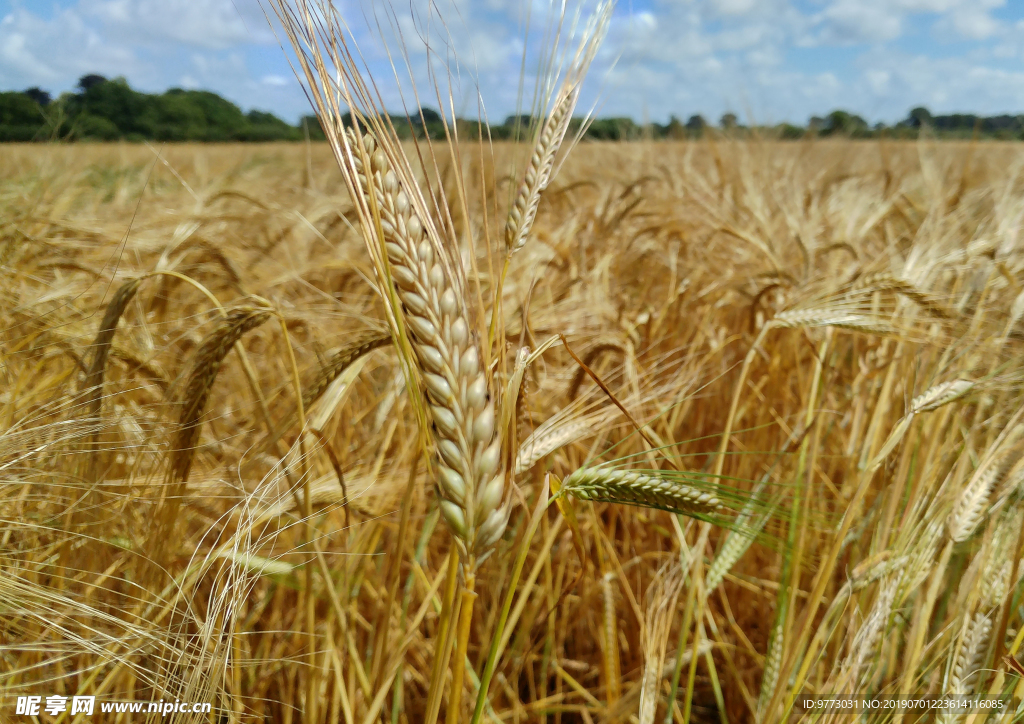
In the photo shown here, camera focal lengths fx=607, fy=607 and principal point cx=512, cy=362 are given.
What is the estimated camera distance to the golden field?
74 cm

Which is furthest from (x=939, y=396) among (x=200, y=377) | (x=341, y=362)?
(x=200, y=377)

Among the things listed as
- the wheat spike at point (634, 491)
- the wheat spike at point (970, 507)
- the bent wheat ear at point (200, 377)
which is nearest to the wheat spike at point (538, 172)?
the wheat spike at point (634, 491)

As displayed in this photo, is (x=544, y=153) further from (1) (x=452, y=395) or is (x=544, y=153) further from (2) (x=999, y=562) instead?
(2) (x=999, y=562)

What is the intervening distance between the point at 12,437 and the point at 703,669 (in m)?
1.54

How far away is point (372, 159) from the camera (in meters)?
0.52

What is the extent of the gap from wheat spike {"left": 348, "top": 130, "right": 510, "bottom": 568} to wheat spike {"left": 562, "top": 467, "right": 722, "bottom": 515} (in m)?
0.10

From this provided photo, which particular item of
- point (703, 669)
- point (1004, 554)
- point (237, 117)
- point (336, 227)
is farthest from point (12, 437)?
point (336, 227)

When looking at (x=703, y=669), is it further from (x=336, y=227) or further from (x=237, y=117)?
(x=237, y=117)

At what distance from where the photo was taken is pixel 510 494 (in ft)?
1.65

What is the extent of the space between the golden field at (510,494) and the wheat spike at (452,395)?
34mm

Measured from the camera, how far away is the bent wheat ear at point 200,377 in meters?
0.81

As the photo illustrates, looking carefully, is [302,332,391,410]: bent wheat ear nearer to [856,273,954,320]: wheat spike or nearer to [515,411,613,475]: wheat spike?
[515,411,613,475]: wheat spike

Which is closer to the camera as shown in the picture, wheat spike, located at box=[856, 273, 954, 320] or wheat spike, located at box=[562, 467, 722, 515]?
wheat spike, located at box=[562, 467, 722, 515]

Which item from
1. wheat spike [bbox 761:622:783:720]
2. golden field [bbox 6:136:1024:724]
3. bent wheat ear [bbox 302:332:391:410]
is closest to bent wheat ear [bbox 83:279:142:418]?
golden field [bbox 6:136:1024:724]
